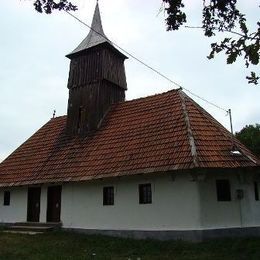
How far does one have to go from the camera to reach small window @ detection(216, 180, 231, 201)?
14852 mm

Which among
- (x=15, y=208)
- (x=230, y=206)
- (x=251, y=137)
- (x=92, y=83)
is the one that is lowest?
(x=230, y=206)

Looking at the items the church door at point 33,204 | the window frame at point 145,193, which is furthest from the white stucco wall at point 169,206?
the church door at point 33,204

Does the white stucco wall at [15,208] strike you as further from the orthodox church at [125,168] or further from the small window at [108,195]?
the small window at [108,195]

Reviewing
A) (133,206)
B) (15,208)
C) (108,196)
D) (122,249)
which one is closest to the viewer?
(122,249)

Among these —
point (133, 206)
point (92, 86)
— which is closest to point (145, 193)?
point (133, 206)

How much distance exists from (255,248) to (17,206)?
12.3 meters

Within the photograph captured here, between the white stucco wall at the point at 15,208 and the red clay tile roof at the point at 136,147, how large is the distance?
2.49ft

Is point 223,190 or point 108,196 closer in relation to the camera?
point 223,190

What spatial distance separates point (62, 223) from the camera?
18.2 meters

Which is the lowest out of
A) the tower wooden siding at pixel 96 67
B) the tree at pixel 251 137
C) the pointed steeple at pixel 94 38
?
the tree at pixel 251 137

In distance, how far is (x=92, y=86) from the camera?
21234 millimetres

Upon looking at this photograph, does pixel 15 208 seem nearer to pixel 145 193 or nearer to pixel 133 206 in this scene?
pixel 133 206

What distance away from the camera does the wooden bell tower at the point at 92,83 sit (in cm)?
2075

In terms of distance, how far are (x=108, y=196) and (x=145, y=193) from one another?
6.34ft
